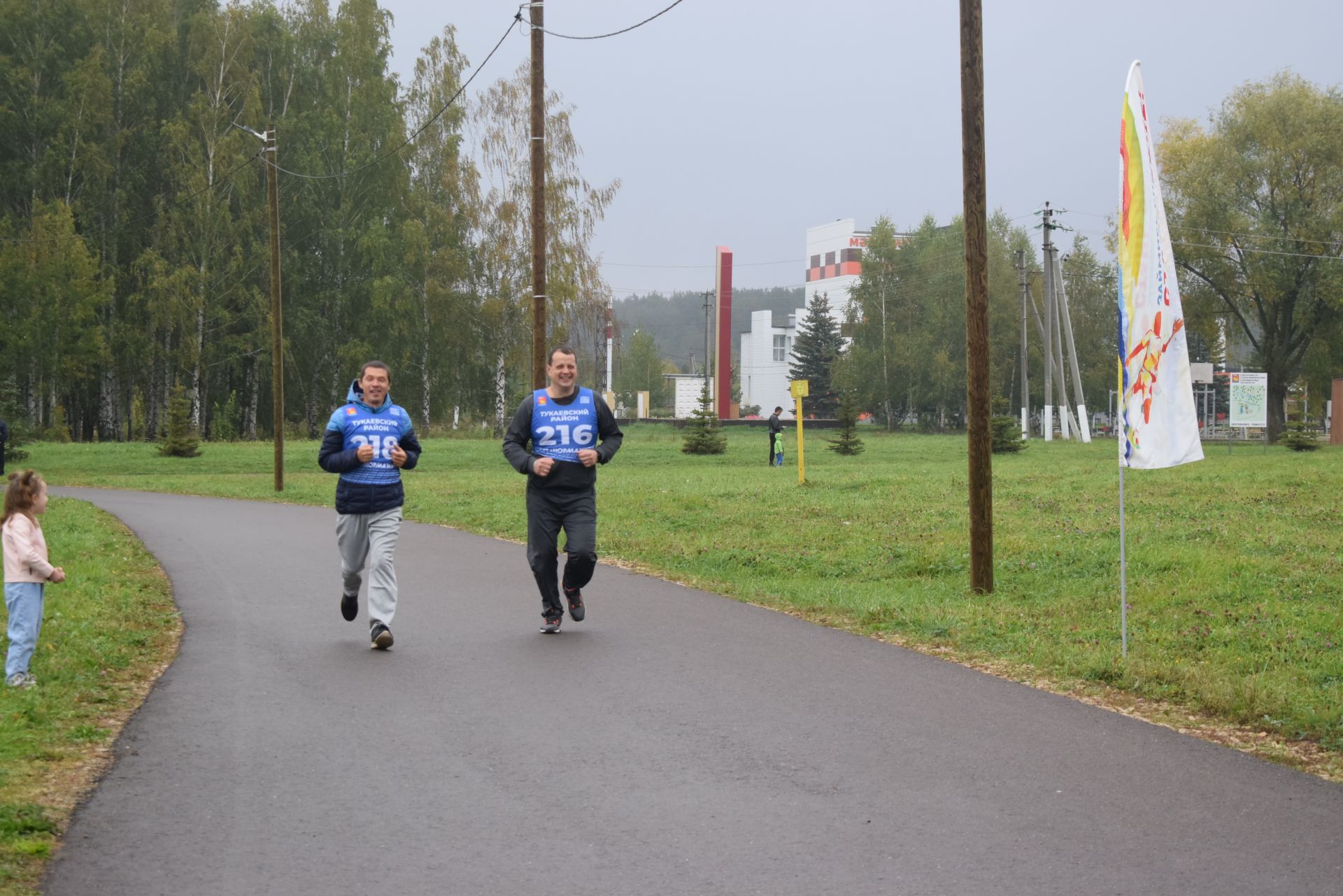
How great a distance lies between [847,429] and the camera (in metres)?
43.1

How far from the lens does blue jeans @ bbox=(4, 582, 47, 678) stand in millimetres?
7184

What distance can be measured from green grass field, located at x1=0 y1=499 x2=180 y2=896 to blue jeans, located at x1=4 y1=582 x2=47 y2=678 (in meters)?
0.20

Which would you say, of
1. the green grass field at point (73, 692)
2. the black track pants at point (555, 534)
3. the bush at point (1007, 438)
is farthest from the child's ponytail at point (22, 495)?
the bush at point (1007, 438)

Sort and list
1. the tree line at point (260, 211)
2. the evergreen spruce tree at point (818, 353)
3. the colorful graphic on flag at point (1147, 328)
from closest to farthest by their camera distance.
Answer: the colorful graphic on flag at point (1147, 328) → the tree line at point (260, 211) → the evergreen spruce tree at point (818, 353)

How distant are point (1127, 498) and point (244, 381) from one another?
4575 cm

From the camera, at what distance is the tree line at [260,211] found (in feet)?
158

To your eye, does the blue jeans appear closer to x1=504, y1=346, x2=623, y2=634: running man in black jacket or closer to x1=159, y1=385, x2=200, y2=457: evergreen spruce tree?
x1=504, y1=346, x2=623, y2=634: running man in black jacket

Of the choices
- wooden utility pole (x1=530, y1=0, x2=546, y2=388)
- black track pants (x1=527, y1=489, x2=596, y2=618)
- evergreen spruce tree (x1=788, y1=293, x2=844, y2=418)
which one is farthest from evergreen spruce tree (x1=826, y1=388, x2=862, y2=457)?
evergreen spruce tree (x1=788, y1=293, x2=844, y2=418)

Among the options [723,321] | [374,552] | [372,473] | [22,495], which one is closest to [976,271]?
[372,473]

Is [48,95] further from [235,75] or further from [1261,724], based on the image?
[1261,724]

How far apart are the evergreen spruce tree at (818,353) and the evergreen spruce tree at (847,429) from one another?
55555 millimetres

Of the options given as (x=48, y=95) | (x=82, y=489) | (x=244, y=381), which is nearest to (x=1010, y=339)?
(x=244, y=381)

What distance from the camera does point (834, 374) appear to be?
8669 cm

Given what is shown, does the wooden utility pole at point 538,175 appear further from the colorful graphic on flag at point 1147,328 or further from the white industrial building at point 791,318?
the white industrial building at point 791,318
